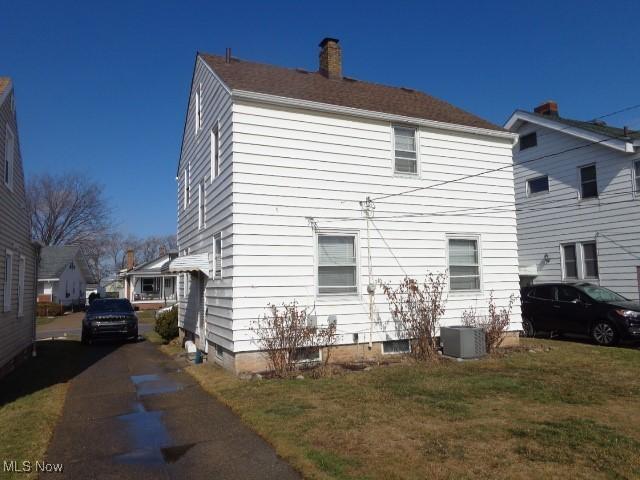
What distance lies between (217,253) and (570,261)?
1366cm

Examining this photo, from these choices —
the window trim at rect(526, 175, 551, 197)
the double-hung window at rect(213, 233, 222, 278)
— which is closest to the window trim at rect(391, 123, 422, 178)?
the double-hung window at rect(213, 233, 222, 278)

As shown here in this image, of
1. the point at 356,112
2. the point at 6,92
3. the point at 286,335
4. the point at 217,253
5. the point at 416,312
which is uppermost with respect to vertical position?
the point at 6,92

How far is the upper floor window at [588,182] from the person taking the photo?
1788 centimetres

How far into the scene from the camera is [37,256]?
1605 centimetres

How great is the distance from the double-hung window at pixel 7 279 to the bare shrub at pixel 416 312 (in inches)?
336

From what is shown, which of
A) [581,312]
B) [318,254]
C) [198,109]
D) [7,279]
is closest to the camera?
[318,254]

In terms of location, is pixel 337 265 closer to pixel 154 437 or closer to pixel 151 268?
pixel 154 437

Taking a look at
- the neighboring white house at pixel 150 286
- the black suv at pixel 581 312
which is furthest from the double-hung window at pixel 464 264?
the neighboring white house at pixel 150 286

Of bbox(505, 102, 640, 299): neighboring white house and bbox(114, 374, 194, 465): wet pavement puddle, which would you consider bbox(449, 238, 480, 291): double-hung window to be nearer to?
bbox(505, 102, 640, 299): neighboring white house

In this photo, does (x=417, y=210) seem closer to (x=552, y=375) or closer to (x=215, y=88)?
(x=552, y=375)

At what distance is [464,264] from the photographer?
12680 mm

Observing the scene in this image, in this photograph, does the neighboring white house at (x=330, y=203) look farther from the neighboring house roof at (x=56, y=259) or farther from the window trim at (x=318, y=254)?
the neighboring house roof at (x=56, y=259)

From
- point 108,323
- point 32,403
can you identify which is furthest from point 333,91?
point 108,323

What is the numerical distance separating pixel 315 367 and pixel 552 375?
4.63 metres
